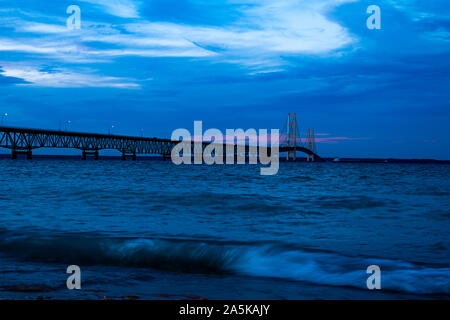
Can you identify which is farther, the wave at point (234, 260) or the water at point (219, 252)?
the wave at point (234, 260)

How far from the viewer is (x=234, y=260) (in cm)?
755

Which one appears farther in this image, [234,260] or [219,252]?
[219,252]

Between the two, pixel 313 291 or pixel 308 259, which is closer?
pixel 313 291

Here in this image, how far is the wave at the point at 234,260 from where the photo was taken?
6.10 metres

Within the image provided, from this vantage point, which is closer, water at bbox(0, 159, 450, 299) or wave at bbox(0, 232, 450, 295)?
water at bbox(0, 159, 450, 299)

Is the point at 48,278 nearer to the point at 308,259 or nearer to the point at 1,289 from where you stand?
the point at 1,289

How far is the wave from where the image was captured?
610 cm

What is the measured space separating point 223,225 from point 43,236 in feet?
15.2

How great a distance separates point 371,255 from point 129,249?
4.51 metres
